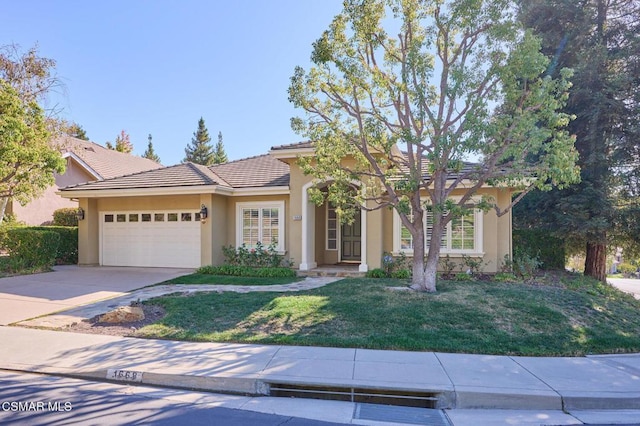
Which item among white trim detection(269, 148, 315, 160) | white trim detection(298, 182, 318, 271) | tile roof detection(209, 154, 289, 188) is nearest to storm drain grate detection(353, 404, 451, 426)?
white trim detection(298, 182, 318, 271)

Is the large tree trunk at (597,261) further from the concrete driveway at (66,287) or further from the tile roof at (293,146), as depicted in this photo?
the concrete driveway at (66,287)

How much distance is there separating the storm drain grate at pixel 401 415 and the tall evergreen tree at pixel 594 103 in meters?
12.0

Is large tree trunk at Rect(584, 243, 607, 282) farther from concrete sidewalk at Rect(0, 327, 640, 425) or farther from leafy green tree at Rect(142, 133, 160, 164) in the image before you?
leafy green tree at Rect(142, 133, 160, 164)

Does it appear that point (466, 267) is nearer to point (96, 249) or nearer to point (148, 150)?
point (96, 249)

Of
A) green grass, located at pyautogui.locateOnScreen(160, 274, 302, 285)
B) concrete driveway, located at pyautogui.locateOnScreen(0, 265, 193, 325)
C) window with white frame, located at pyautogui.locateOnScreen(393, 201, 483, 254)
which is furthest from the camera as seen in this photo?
window with white frame, located at pyautogui.locateOnScreen(393, 201, 483, 254)

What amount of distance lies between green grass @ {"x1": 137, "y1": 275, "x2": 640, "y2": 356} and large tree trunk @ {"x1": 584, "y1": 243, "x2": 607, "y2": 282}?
20.0 feet

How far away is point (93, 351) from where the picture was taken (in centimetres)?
594

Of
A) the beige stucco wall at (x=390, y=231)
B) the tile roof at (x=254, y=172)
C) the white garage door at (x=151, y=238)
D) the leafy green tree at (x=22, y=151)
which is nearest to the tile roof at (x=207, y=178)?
the tile roof at (x=254, y=172)

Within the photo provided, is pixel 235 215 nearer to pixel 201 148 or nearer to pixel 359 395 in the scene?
pixel 359 395

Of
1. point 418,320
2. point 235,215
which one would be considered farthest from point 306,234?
point 418,320

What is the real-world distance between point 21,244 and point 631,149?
21971 mm

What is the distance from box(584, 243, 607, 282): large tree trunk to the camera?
14578 mm

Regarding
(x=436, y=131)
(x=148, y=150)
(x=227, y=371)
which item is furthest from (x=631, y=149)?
(x=148, y=150)

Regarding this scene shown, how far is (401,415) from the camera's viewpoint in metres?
4.25
